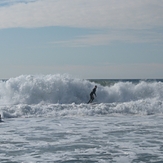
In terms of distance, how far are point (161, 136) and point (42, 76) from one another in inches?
940

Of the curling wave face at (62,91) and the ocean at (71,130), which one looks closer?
the ocean at (71,130)

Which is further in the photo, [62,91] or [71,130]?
[62,91]

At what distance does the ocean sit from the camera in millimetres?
11773

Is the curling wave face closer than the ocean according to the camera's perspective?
No

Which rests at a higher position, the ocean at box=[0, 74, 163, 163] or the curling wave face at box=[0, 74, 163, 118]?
the curling wave face at box=[0, 74, 163, 118]

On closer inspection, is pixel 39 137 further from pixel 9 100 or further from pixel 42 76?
pixel 42 76

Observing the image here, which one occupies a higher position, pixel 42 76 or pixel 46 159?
pixel 42 76

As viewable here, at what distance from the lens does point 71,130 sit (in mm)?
16812

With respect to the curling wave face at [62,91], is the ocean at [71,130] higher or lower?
lower

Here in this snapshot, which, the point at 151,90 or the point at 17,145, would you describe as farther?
the point at 151,90

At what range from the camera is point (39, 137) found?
49.3 ft

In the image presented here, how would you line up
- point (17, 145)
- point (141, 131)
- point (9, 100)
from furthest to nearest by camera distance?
1. point (9, 100)
2. point (141, 131)
3. point (17, 145)

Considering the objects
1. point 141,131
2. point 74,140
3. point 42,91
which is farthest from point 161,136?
point 42,91

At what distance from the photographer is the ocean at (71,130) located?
11.8 m
